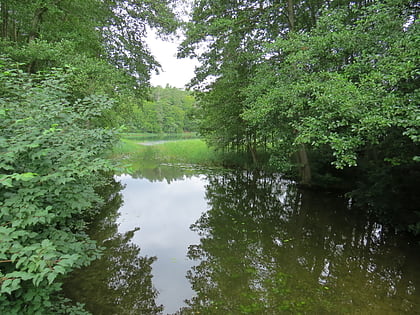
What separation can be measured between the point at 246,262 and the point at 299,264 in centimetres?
124

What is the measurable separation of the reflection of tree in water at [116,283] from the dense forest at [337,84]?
4.68m

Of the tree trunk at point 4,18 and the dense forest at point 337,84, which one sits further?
the tree trunk at point 4,18

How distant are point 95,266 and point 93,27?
8715 millimetres

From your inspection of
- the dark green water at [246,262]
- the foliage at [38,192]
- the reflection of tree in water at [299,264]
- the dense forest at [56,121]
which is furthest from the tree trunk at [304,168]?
the foliage at [38,192]

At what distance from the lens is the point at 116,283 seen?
5.07m

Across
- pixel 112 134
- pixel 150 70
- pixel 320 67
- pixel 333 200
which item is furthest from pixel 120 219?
pixel 333 200

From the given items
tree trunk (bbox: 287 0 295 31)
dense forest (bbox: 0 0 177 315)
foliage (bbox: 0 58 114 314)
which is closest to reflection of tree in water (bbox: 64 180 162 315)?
dense forest (bbox: 0 0 177 315)

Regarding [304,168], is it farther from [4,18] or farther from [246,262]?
[4,18]

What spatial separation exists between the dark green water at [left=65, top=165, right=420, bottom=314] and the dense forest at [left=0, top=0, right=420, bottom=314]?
926 mm

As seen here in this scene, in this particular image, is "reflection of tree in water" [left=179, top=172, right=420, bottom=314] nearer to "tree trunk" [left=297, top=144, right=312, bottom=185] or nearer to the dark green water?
the dark green water

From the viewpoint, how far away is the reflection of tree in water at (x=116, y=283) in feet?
14.5

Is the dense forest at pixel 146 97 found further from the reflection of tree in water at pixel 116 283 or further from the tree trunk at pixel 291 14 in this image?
the reflection of tree in water at pixel 116 283

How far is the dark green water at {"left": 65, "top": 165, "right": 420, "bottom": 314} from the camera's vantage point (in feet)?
14.8

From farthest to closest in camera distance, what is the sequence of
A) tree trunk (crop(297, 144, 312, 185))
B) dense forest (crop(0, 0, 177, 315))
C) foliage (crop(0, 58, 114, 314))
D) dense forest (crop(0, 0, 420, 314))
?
tree trunk (crop(297, 144, 312, 185)) < dense forest (crop(0, 0, 420, 314)) < dense forest (crop(0, 0, 177, 315)) < foliage (crop(0, 58, 114, 314))
